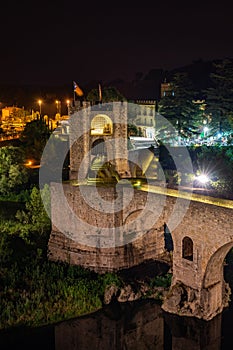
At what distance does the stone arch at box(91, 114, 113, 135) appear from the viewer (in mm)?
28375

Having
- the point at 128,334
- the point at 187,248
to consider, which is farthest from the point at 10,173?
the point at 128,334

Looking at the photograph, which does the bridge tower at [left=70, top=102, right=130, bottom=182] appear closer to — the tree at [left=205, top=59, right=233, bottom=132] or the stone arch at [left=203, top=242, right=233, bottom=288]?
the stone arch at [left=203, top=242, right=233, bottom=288]

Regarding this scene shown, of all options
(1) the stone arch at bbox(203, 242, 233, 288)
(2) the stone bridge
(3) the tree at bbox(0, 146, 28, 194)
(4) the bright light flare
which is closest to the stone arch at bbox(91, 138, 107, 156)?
(2) the stone bridge

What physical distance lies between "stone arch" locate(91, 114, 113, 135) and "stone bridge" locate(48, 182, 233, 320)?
231 inches

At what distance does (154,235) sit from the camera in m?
23.9

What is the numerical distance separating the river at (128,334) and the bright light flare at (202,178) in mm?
10618

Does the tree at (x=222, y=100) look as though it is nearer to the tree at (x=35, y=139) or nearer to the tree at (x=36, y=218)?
the tree at (x=35, y=139)

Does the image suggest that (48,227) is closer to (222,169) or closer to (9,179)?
(9,179)

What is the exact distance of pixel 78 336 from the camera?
62.8 feet

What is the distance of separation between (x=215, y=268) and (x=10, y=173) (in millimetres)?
16732

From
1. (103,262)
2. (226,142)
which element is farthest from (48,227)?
(226,142)

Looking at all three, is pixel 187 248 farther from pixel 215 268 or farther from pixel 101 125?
pixel 101 125


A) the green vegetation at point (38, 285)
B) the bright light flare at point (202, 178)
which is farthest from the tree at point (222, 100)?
the green vegetation at point (38, 285)

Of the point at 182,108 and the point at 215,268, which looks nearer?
the point at 215,268
